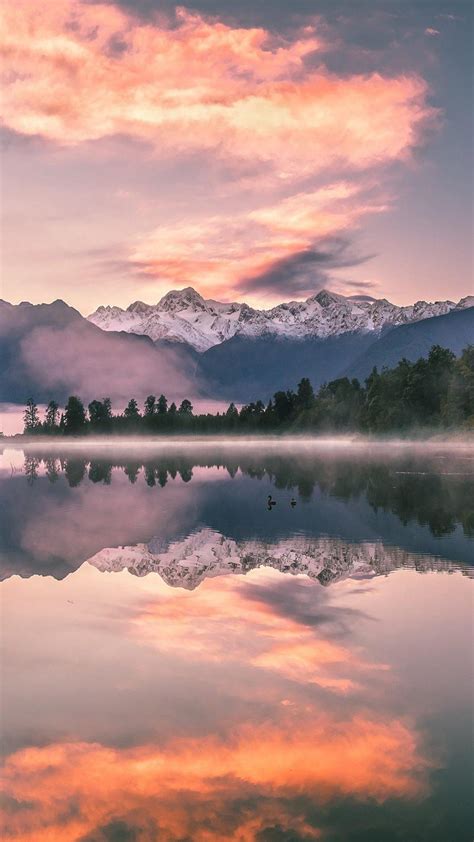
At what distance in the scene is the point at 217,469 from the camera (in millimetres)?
115375

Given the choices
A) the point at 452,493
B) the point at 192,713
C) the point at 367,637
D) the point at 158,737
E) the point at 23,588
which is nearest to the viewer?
the point at 158,737

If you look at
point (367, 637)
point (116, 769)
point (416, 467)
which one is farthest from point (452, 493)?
point (116, 769)

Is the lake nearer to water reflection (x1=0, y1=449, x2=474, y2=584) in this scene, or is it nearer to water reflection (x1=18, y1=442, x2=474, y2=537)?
water reflection (x1=0, y1=449, x2=474, y2=584)

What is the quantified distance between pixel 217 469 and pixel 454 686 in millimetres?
98058

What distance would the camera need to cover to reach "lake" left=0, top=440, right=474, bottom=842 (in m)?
13.0

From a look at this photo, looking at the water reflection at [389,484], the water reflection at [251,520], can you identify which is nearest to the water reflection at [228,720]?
the water reflection at [251,520]

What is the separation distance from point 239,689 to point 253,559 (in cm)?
1630

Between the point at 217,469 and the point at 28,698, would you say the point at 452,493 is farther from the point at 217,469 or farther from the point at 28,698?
the point at 217,469

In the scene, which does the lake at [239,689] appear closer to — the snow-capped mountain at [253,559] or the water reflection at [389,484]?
the snow-capped mountain at [253,559]

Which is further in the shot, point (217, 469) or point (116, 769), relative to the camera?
point (217, 469)

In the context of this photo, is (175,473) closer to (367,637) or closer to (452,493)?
(452,493)

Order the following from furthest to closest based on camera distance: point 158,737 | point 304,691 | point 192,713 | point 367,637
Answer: point 367,637, point 304,691, point 192,713, point 158,737

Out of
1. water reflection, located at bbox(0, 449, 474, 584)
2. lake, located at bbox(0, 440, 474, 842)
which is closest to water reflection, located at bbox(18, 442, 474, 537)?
water reflection, located at bbox(0, 449, 474, 584)

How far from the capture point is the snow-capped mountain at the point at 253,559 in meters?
31.2
